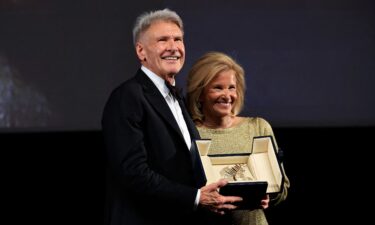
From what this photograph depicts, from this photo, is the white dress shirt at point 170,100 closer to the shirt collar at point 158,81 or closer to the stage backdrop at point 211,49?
the shirt collar at point 158,81

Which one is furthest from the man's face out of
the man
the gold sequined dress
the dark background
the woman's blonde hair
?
the dark background

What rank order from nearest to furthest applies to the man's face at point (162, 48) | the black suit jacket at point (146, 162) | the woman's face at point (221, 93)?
the black suit jacket at point (146, 162) < the man's face at point (162, 48) < the woman's face at point (221, 93)

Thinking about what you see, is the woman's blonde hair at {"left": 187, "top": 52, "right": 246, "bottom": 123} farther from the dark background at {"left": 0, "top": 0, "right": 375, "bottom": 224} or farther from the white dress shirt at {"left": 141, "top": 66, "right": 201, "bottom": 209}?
the dark background at {"left": 0, "top": 0, "right": 375, "bottom": 224}

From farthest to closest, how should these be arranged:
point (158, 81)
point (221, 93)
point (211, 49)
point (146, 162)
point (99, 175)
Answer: point (211, 49)
point (99, 175)
point (221, 93)
point (158, 81)
point (146, 162)

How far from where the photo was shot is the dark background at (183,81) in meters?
4.16

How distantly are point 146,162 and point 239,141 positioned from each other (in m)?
0.59

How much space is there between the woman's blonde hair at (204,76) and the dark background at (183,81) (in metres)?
1.44

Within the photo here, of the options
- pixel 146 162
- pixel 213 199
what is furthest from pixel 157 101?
pixel 213 199

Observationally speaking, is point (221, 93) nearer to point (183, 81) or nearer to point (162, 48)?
point (162, 48)

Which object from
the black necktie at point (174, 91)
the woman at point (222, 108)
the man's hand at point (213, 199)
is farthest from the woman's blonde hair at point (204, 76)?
the man's hand at point (213, 199)

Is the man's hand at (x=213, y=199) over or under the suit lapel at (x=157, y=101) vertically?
under

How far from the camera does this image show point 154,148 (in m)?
2.35

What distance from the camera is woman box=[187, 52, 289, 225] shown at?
110 inches

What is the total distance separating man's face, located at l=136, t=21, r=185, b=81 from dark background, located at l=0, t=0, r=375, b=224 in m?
1.78
